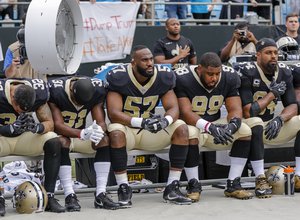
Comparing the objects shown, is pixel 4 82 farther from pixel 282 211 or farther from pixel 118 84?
pixel 282 211

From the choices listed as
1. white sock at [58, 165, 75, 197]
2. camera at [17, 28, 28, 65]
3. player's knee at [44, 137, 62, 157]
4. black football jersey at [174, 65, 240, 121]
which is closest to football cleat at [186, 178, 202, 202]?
black football jersey at [174, 65, 240, 121]

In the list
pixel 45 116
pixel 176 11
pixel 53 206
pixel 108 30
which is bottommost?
pixel 53 206

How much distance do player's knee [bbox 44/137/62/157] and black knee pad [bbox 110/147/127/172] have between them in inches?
21.6

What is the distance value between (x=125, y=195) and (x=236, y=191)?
1.16m

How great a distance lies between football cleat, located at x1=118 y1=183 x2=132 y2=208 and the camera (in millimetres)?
8297

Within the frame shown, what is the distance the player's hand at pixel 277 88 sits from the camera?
905 cm

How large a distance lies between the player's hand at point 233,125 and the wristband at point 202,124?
185 mm

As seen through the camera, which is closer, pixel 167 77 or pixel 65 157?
pixel 65 157

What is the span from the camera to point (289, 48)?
11375mm

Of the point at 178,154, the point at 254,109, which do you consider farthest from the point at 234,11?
the point at 178,154

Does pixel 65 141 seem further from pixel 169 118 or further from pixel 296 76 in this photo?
pixel 296 76

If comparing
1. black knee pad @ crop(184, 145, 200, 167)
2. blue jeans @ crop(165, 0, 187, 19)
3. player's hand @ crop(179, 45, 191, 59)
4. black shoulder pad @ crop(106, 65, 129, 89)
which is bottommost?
black knee pad @ crop(184, 145, 200, 167)

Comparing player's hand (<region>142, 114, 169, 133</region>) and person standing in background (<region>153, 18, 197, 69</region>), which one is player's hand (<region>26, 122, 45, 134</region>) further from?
person standing in background (<region>153, 18, 197, 69</region>)

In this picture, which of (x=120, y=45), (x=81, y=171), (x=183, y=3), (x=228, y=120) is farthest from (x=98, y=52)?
(x=228, y=120)
